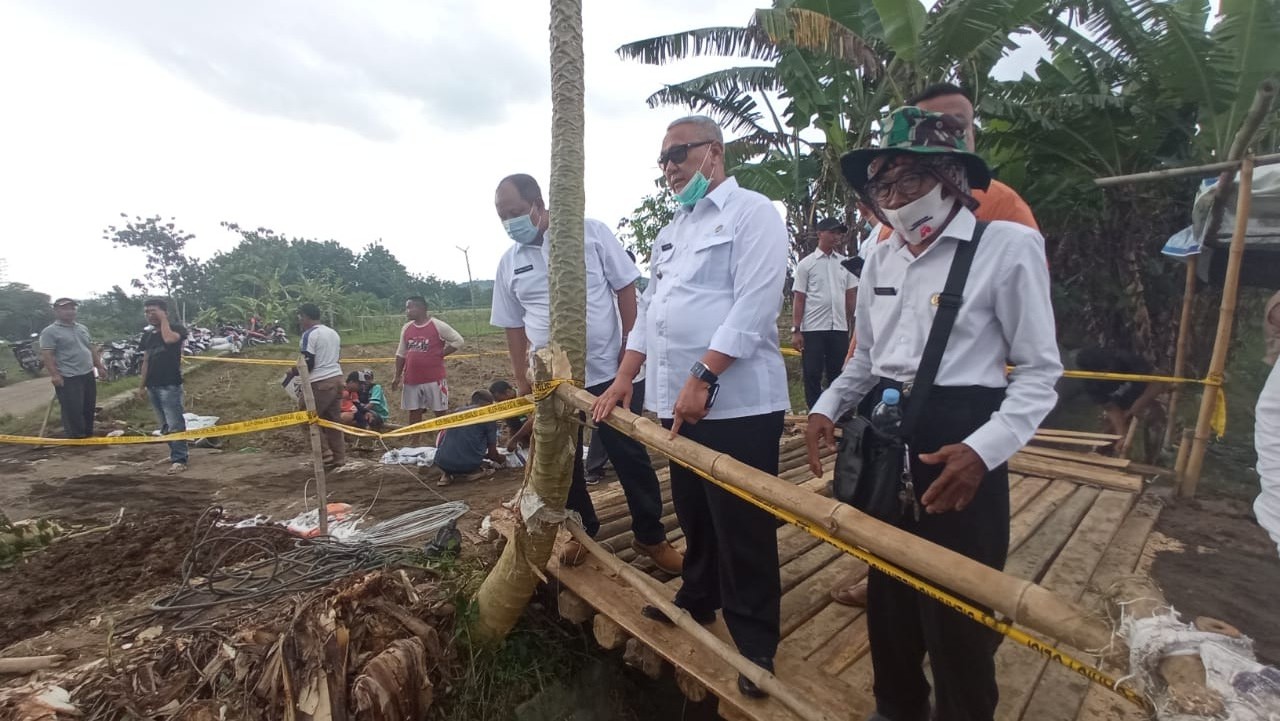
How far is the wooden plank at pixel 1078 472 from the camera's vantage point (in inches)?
145

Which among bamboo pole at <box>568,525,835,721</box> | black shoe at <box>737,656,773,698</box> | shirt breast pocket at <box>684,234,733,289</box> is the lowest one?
black shoe at <box>737,656,773,698</box>

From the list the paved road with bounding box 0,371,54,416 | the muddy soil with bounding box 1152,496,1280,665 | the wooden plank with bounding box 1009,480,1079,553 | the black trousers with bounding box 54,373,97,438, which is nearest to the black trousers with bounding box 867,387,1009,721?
the wooden plank with bounding box 1009,480,1079,553

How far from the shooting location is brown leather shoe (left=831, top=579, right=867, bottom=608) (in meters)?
2.51

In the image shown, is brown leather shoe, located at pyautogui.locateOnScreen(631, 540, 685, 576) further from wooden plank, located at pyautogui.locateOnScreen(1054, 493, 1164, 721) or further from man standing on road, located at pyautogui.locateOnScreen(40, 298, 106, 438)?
man standing on road, located at pyautogui.locateOnScreen(40, 298, 106, 438)

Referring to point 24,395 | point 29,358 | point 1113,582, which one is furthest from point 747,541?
point 29,358

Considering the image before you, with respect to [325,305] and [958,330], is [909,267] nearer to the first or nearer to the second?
[958,330]

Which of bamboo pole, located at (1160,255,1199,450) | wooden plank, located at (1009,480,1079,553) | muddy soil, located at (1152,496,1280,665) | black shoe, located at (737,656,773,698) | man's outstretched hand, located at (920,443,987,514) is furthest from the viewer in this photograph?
bamboo pole, located at (1160,255,1199,450)

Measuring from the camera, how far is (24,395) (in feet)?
41.6

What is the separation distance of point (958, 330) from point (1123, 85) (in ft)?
23.4

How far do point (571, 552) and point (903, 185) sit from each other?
2106mm

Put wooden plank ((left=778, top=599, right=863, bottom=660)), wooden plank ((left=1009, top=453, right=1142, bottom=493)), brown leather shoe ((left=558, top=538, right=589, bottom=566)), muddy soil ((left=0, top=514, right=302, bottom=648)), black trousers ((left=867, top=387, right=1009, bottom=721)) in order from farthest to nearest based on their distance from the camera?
wooden plank ((left=1009, top=453, right=1142, bottom=493)), muddy soil ((left=0, top=514, right=302, bottom=648)), brown leather shoe ((left=558, top=538, right=589, bottom=566)), wooden plank ((left=778, top=599, right=863, bottom=660)), black trousers ((left=867, top=387, right=1009, bottom=721))

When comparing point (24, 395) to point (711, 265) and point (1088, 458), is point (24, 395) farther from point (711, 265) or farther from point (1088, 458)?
point (1088, 458)

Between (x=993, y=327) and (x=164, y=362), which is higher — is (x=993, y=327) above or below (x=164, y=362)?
above

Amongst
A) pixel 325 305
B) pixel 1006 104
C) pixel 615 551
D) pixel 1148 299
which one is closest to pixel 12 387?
pixel 325 305
